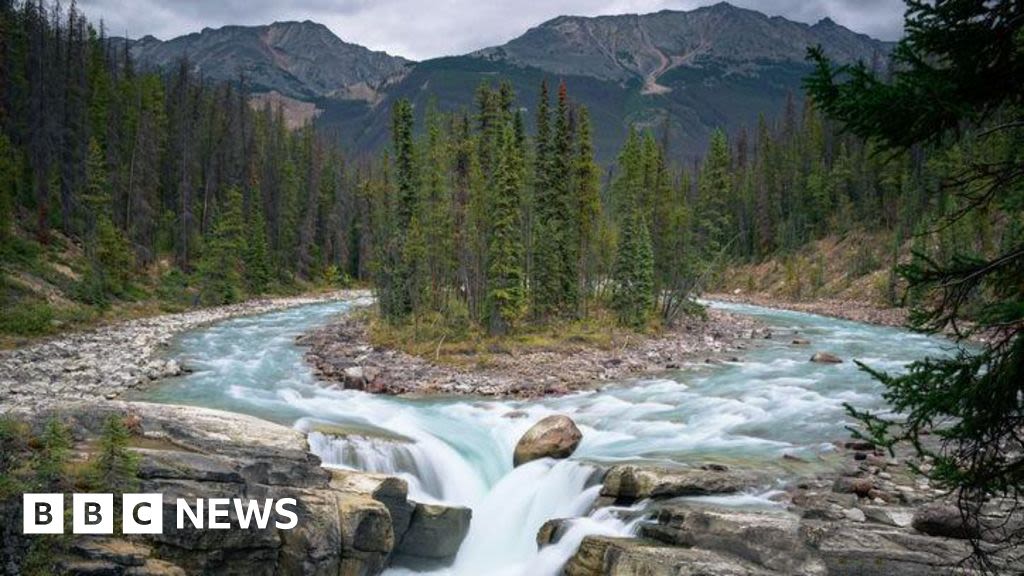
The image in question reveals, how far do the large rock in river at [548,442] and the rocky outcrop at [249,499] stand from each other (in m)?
2.98

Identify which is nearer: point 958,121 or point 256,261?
point 958,121

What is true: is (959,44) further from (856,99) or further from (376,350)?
(376,350)

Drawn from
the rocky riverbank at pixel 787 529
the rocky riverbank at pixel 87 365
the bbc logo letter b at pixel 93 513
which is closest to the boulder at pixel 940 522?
the rocky riverbank at pixel 787 529

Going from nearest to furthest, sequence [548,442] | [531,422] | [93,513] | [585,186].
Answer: [93,513], [548,442], [531,422], [585,186]

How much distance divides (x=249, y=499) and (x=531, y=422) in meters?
11.6

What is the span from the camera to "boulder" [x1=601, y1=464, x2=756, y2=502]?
48.3 ft

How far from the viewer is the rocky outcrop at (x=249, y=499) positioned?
38.7ft

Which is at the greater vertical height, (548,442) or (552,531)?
(548,442)

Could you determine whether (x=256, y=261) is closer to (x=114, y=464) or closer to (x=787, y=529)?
(x=114, y=464)

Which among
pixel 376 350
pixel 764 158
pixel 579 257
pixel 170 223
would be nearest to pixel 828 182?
pixel 764 158

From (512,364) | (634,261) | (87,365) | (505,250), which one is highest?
(505,250)

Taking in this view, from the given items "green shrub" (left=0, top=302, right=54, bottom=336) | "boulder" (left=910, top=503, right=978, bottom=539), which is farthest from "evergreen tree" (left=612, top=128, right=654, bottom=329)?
"green shrub" (left=0, top=302, right=54, bottom=336)

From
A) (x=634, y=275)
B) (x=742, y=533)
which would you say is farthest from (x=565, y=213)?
(x=742, y=533)

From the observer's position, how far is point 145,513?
38.7ft
